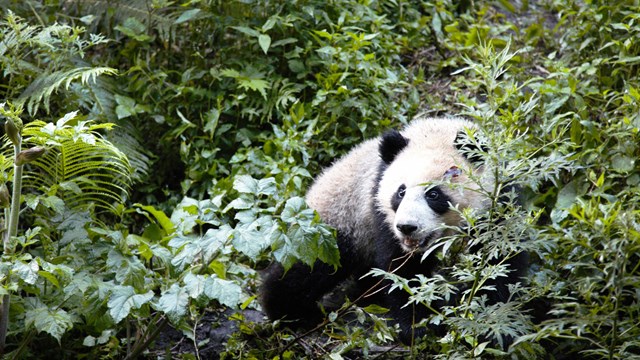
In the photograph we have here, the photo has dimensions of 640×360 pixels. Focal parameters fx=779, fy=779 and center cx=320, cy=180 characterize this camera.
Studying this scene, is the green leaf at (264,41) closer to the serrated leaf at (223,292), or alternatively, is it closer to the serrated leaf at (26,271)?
the serrated leaf at (223,292)

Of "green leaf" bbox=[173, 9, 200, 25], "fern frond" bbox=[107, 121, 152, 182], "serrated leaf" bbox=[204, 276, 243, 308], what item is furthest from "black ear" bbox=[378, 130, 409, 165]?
"green leaf" bbox=[173, 9, 200, 25]

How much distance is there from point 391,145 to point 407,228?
0.82 meters

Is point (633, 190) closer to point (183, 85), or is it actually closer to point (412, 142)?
point (412, 142)

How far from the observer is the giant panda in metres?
5.04

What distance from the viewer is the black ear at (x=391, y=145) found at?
5496 millimetres

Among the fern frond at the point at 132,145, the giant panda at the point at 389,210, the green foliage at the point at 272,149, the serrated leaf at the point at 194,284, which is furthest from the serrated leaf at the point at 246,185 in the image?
the fern frond at the point at 132,145

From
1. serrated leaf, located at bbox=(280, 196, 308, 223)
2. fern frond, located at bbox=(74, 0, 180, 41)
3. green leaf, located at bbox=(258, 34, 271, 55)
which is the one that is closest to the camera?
serrated leaf, located at bbox=(280, 196, 308, 223)

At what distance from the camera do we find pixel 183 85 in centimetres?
714

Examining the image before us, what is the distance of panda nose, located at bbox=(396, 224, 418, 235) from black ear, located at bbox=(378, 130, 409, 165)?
29.1 inches

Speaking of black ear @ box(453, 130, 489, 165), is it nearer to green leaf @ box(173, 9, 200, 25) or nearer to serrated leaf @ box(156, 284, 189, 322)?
serrated leaf @ box(156, 284, 189, 322)

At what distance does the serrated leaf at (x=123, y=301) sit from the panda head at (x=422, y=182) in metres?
1.64

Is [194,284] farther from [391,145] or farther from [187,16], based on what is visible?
[187,16]

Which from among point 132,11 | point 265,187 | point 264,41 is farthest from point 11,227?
point 132,11

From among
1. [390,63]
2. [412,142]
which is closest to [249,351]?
[412,142]
